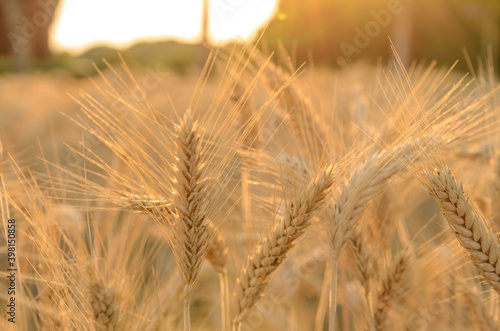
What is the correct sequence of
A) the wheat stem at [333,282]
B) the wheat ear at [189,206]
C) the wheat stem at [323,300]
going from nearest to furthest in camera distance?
the wheat ear at [189,206] < the wheat stem at [333,282] < the wheat stem at [323,300]

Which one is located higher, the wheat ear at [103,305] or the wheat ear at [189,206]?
the wheat ear at [189,206]

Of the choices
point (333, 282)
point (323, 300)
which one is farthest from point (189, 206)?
point (323, 300)

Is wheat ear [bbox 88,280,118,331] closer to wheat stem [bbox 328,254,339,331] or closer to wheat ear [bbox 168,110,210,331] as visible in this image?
wheat ear [bbox 168,110,210,331]

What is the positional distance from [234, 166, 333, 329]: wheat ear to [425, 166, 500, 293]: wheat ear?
21 cm

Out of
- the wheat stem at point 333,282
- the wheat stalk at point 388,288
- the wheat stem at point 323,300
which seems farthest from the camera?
the wheat stem at point 323,300

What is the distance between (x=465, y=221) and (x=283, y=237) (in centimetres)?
36

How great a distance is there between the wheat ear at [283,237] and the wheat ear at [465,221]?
209mm

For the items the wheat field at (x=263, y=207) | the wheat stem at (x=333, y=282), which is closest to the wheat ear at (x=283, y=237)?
the wheat field at (x=263, y=207)

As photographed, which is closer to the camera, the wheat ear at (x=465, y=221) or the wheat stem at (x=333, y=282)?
the wheat ear at (x=465, y=221)

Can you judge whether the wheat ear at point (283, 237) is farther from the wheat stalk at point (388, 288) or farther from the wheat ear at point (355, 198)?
the wheat stalk at point (388, 288)

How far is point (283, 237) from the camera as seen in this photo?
3.06ft

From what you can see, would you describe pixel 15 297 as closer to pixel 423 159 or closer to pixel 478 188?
pixel 423 159

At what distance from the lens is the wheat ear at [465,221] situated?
0.87m

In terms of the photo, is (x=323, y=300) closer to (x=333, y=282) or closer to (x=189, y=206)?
(x=333, y=282)
